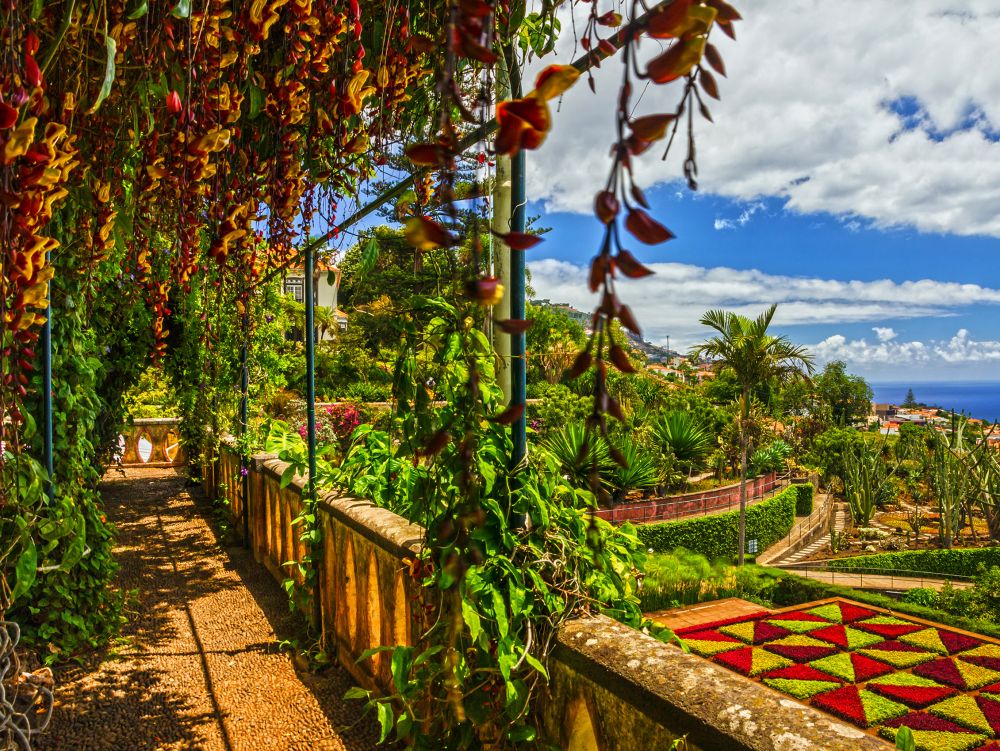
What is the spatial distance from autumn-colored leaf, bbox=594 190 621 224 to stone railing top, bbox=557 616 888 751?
0.93 meters

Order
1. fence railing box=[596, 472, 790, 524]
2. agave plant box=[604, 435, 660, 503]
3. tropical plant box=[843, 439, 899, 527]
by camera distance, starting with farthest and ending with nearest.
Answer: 1. tropical plant box=[843, 439, 899, 527]
2. fence railing box=[596, 472, 790, 524]
3. agave plant box=[604, 435, 660, 503]

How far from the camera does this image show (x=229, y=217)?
159 cm

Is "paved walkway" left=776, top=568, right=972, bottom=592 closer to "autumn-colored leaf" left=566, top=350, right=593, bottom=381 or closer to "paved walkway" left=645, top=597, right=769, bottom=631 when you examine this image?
"paved walkway" left=645, top=597, right=769, bottom=631

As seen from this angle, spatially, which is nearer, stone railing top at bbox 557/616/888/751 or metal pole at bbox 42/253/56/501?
stone railing top at bbox 557/616/888/751

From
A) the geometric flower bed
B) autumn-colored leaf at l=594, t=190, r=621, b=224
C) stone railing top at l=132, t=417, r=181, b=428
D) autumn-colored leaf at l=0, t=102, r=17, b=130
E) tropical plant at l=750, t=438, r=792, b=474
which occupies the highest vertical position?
autumn-colored leaf at l=0, t=102, r=17, b=130

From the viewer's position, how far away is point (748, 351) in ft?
53.6

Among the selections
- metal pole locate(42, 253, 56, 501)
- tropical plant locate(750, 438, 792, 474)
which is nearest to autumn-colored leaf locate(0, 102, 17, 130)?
metal pole locate(42, 253, 56, 501)

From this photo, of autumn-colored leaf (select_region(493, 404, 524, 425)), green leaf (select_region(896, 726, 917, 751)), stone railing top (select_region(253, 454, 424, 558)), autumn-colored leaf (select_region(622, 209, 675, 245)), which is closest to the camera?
autumn-colored leaf (select_region(622, 209, 675, 245))

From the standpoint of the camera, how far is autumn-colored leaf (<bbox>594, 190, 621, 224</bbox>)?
1.19 ft

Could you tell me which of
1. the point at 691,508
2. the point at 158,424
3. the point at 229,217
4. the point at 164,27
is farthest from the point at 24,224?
the point at 691,508

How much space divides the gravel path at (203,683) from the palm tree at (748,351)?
45.6ft

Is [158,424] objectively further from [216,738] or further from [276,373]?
[216,738]

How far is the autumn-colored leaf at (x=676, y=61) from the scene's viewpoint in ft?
1.25

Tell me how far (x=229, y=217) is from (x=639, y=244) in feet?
4.67
